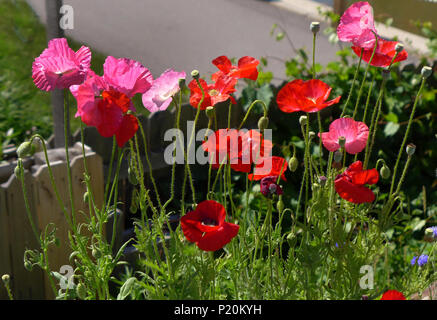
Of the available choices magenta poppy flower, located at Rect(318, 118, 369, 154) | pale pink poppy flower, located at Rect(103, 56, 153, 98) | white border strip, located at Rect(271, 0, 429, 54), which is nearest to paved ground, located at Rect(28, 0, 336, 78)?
white border strip, located at Rect(271, 0, 429, 54)

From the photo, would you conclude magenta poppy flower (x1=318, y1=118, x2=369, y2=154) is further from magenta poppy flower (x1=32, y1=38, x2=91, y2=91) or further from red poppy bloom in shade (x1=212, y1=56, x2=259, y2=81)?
magenta poppy flower (x1=32, y1=38, x2=91, y2=91)

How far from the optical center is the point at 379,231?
1.11m

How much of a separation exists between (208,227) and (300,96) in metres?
0.30

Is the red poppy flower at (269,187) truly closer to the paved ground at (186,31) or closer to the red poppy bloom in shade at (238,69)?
the red poppy bloom in shade at (238,69)

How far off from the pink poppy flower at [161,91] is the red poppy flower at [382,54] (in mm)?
340

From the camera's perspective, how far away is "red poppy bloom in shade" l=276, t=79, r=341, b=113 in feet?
3.56

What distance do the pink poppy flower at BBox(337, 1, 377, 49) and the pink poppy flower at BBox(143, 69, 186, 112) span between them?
0.31m

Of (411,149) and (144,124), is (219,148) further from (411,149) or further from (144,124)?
(144,124)

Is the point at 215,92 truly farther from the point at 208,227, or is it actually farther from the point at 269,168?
the point at 208,227

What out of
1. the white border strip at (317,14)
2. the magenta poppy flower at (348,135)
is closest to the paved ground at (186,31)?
the white border strip at (317,14)

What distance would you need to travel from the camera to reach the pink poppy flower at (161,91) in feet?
3.60

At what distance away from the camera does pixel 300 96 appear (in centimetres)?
109

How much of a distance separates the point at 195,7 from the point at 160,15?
1.65 feet

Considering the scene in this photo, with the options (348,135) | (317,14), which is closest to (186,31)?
(317,14)
